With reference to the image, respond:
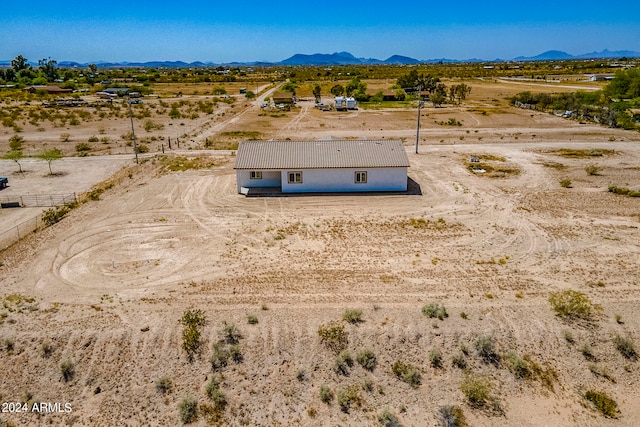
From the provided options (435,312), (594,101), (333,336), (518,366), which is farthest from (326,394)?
(594,101)

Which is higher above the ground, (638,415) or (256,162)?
(256,162)

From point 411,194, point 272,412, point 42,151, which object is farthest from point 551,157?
point 42,151

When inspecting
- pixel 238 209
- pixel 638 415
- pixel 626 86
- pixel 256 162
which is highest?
pixel 626 86

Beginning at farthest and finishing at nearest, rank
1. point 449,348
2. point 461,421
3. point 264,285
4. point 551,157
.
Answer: point 551,157 < point 264,285 < point 449,348 < point 461,421

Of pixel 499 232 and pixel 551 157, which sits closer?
pixel 499 232

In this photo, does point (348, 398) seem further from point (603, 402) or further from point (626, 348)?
point (626, 348)

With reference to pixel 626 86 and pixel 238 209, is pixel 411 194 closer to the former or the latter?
→ pixel 238 209

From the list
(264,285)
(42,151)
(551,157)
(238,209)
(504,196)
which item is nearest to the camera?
(264,285)

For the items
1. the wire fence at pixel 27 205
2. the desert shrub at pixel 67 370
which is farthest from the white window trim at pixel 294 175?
the desert shrub at pixel 67 370
